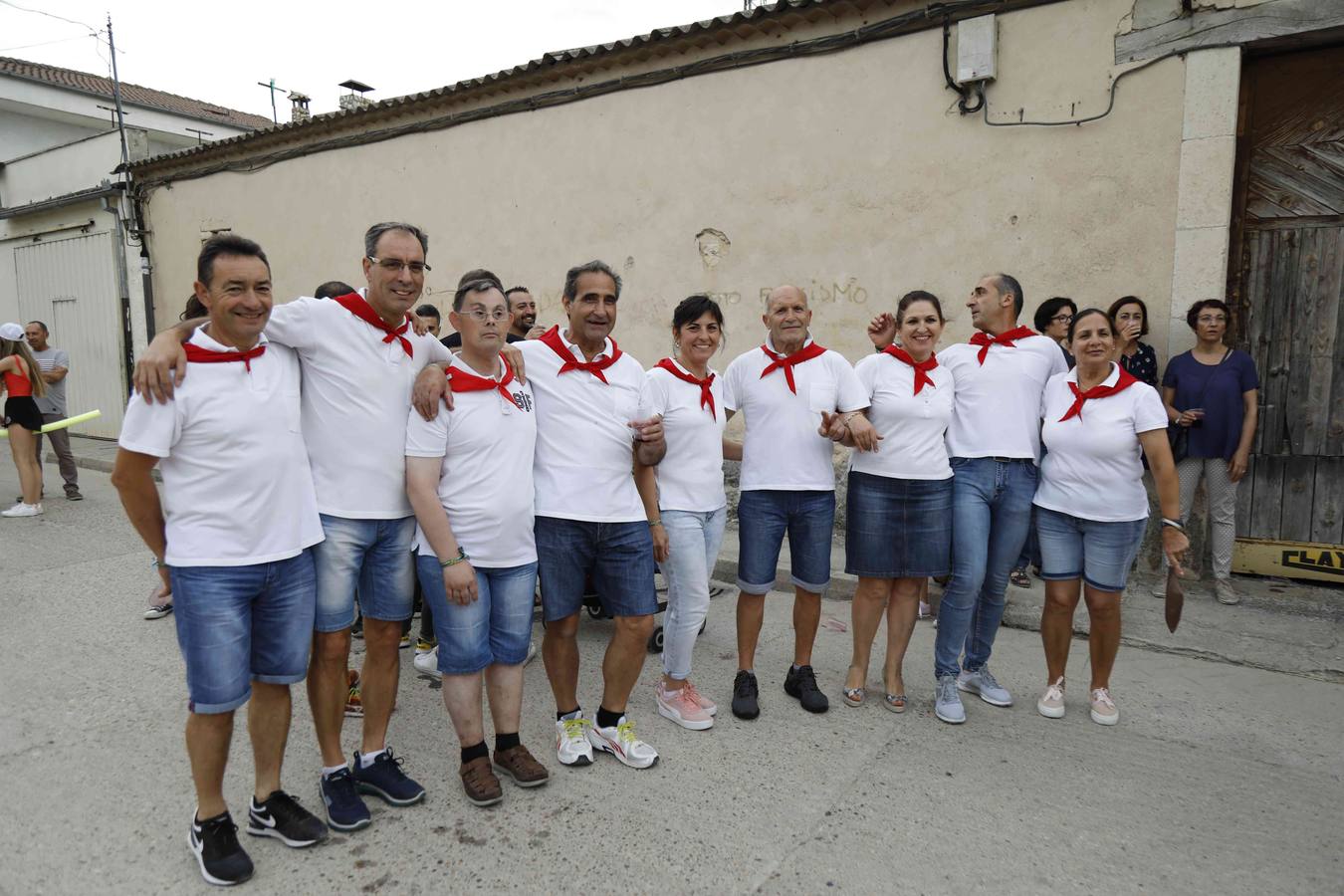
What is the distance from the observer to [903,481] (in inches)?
145

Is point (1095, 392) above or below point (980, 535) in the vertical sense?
above

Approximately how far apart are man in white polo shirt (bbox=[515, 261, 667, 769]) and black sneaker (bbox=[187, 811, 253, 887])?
3.81 ft

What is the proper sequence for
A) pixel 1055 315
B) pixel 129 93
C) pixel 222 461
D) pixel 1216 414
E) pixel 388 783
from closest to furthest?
pixel 222 461 < pixel 388 783 < pixel 1055 315 < pixel 1216 414 < pixel 129 93

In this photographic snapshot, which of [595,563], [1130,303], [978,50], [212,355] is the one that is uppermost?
[978,50]

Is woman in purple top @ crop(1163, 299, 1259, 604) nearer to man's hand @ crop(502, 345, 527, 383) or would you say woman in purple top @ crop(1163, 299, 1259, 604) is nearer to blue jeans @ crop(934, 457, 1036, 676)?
blue jeans @ crop(934, 457, 1036, 676)

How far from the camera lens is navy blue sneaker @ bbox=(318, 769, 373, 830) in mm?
2809

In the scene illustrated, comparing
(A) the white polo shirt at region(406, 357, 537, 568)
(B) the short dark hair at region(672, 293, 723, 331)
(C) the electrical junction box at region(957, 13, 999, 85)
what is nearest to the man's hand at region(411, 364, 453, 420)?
(A) the white polo shirt at region(406, 357, 537, 568)

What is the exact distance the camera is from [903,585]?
3.85 metres

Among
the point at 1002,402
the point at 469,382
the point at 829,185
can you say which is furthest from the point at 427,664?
the point at 829,185

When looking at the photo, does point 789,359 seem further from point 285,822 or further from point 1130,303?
point 1130,303

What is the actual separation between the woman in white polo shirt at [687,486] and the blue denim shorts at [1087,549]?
151 cm

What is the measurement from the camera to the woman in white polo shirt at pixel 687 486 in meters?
3.46

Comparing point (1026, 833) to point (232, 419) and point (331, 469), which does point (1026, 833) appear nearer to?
point (331, 469)

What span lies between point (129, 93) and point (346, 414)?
2401cm
